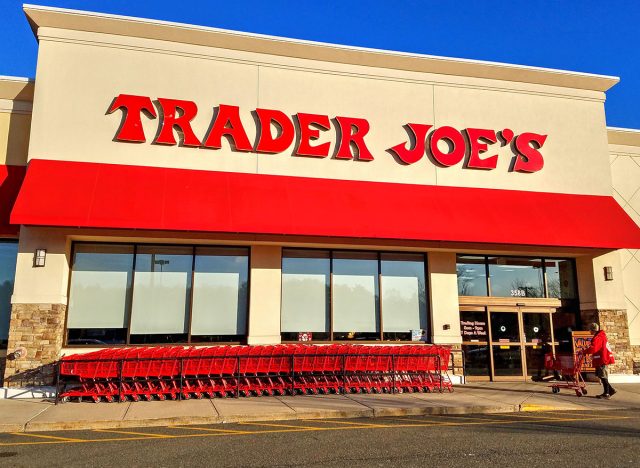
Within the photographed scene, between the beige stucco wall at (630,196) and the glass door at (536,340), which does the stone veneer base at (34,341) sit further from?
the beige stucco wall at (630,196)

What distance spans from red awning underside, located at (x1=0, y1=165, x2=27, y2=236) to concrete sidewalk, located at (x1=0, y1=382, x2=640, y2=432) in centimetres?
408

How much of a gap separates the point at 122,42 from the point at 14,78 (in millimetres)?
3043

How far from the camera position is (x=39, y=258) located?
41.7ft

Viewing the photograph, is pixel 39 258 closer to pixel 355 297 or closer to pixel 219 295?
pixel 219 295

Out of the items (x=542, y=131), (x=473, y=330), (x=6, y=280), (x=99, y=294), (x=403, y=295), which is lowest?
(x=473, y=330)

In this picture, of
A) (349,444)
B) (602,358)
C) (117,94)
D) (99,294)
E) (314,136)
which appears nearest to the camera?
(349,444)

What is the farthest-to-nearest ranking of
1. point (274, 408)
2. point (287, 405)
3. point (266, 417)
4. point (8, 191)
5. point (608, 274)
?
point (608, 274), point (8, 191), point (287, 405), point (274, 408), point (266, 417)

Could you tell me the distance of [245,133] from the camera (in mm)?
14492

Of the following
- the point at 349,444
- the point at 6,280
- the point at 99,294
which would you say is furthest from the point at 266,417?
the point at 6,280

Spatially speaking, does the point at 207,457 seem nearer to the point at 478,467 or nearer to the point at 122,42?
the point at 478,467

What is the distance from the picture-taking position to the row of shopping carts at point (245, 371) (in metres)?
11.3

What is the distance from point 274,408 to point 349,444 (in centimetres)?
305

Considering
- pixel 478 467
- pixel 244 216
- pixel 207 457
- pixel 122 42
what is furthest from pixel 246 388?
pixel 122 42

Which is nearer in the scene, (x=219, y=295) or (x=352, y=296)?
(x=219, y=295)
